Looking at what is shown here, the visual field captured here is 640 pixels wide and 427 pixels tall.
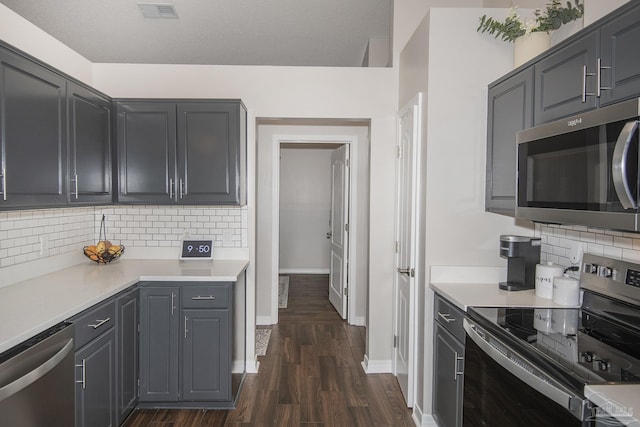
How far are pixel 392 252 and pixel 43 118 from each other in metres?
2.53

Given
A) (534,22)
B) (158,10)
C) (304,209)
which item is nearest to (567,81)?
(534,22)

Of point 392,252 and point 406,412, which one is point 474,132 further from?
point 406,412

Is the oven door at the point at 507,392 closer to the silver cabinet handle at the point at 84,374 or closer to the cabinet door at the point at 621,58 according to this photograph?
the cabinet door at the point at 621,58

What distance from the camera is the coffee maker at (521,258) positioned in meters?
2.36

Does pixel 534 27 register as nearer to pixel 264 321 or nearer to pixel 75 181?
pixel 75 181

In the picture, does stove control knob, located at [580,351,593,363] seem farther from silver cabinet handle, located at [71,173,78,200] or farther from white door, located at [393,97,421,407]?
silver cabinet handle, located at [71,173,78,200]

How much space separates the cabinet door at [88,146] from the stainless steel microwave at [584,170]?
2426 mm

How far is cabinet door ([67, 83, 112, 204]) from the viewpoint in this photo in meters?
2.48

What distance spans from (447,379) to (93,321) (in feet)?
6.19

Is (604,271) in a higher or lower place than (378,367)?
higher

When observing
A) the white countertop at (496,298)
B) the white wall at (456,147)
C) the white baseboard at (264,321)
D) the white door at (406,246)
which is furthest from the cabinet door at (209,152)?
the white baseboard at (264,321)

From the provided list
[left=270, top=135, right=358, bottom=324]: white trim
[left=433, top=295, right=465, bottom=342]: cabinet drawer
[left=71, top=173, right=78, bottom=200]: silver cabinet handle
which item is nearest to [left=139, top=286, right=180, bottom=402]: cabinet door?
[left=71, top=173, right=78, bottom=200]: silver cabinet handle

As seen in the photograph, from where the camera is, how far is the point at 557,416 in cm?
132

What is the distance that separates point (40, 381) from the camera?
5.54 feet
